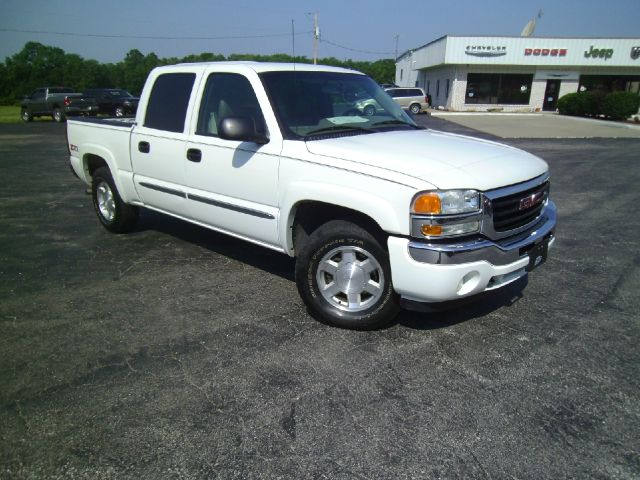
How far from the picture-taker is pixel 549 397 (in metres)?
2.79

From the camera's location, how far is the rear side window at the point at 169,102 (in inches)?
178

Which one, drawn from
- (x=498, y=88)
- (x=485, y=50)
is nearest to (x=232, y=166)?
(x=485, y=50)

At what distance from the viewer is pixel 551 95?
1512 inches

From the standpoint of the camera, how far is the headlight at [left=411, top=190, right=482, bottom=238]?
2914mm

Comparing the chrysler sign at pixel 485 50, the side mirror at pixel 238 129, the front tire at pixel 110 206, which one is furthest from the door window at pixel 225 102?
the chrysler sign at pixel 485 50

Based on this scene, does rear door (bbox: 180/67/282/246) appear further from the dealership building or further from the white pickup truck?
the dealership building

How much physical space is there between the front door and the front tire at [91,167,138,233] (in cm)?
4027

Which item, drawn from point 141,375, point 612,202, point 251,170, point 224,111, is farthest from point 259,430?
point 612,202

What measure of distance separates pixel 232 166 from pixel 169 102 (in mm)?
1304

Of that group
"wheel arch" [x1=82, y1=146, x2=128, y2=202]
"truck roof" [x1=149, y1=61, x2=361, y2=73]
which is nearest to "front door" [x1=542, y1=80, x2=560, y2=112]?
"truck roof" [x1=149, y1=61, x2=361, y2=73]

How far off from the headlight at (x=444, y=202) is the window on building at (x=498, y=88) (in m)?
39.0

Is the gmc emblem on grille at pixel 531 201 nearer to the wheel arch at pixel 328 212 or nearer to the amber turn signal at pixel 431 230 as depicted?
the amber turn signal at pixel 431 230

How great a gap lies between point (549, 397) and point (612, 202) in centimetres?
636

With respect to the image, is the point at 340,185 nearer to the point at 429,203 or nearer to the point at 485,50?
the point at 429,203
